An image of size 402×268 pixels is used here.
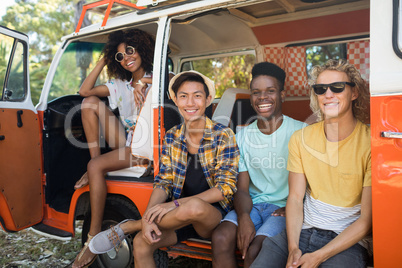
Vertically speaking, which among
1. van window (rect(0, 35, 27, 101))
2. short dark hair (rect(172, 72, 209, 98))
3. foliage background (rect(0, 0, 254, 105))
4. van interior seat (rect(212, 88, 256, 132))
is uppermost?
foliage background (rect(0, 0, 254, 105))

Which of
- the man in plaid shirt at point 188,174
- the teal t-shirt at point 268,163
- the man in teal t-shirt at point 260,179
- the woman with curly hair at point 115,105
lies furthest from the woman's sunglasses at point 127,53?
the teal t-shirt at point 268,163

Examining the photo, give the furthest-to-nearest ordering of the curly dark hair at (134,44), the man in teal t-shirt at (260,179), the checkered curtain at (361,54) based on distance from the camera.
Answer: the checkered curtain at (361,54) → the curly dark hair at (134,44) → the man in teal t-shirt at (260,179)

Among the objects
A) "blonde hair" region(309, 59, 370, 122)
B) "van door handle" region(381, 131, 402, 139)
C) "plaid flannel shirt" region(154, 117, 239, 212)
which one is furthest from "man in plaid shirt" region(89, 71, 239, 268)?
"van door handle" region(381, 131, 402, 139)

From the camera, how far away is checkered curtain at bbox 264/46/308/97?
4277 millimetres

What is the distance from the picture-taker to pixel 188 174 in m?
2.66

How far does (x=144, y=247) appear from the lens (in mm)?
2408

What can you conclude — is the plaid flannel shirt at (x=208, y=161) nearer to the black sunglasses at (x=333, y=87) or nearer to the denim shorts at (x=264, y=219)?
the denim shorts at (x=264, y=219)

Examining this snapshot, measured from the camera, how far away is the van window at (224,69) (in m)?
5.07

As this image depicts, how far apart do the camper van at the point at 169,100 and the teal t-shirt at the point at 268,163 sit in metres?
0.44

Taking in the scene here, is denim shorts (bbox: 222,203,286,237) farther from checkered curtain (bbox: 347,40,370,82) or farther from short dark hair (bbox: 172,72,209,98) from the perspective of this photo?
checkered curtain (bbox: 347,40,370,82)

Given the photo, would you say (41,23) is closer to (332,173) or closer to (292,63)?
(292,63)

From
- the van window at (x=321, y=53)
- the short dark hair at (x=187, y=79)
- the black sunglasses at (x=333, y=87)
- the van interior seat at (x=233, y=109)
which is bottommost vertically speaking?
the van interior seat at (x=233, y=109)

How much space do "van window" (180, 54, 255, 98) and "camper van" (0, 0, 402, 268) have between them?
0.80 feet

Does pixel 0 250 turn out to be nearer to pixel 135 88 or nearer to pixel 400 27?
pixel 135 88
